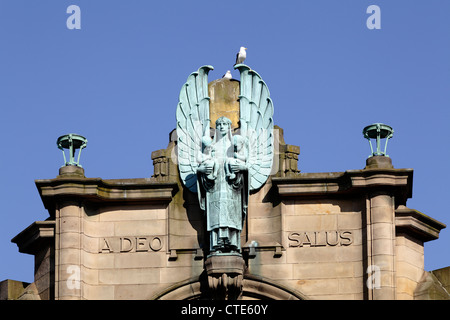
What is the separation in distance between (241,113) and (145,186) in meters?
3.00

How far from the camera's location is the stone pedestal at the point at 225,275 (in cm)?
6806

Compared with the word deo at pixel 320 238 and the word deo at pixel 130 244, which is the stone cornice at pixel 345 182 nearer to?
the word deo at pixel 320 238

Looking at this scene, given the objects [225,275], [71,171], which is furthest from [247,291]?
[71,171]

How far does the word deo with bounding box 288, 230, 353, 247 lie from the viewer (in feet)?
226

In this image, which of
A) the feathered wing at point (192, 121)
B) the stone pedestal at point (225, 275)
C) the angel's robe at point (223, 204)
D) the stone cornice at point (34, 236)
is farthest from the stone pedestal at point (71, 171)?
the stone pedestal at point (225, 275)

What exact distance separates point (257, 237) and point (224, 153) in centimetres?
220

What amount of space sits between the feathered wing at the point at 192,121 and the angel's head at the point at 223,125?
21.8 inches

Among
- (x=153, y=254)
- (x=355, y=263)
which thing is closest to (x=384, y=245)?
(x=355, y=263)

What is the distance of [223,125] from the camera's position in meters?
69.3

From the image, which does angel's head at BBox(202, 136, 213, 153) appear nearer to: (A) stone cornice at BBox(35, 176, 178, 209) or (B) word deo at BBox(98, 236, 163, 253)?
(A) stone cornice at BBox(35, 176, 178, 209)

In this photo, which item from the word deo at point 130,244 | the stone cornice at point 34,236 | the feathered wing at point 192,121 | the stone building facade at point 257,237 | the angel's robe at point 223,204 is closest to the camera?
the angel's robe at point 223,204

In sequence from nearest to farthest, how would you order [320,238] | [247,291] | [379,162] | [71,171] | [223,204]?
[247,291], [223,204], [379,162], [320,238], [71,171]

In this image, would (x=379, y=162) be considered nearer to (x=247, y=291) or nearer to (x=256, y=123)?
(x=256, y=123)
